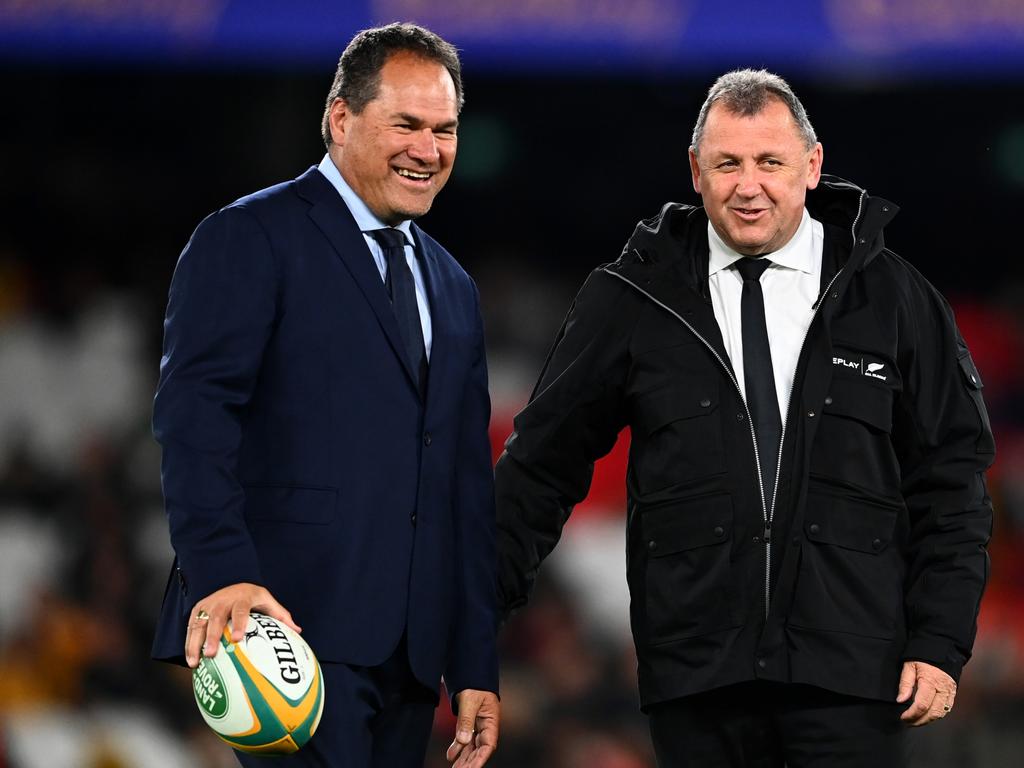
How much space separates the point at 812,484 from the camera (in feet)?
9.29

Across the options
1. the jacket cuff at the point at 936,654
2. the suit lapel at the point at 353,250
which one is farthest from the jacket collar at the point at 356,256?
the jacket cuff at the point at 936,654

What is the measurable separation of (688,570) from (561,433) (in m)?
0.38

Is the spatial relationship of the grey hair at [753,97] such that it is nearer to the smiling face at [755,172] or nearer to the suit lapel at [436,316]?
the smiling face at [755,172]

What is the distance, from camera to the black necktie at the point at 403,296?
2668 mm

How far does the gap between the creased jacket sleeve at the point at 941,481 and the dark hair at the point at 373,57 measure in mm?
930

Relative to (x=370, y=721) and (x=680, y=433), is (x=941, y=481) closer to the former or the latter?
(x=680, y=433)

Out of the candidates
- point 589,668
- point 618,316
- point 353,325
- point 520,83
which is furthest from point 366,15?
point 353,325

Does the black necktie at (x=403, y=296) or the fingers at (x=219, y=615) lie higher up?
the black necktie at (x=403, y=296)

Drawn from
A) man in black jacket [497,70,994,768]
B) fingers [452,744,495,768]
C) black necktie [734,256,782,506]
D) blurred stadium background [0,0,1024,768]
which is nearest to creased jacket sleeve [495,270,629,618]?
man in black jacket [497,70,994,768]

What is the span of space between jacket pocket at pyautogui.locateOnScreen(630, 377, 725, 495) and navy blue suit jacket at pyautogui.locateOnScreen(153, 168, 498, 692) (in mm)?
404

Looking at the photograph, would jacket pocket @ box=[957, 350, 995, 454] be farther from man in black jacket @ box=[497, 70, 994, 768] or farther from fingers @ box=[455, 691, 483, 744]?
fingers @ box=[455, 691, 483, 744]

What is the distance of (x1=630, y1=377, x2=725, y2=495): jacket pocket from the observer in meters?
2.87

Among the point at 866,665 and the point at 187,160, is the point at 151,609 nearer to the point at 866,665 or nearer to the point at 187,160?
the point at 187,160

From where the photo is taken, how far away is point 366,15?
604 cm
